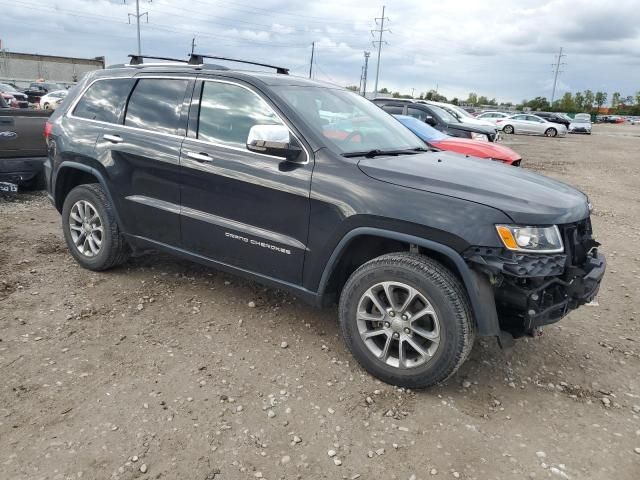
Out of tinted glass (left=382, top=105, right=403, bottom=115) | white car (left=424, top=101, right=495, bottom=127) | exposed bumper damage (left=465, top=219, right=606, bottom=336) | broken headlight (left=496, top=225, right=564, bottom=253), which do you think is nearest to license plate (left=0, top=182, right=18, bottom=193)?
exposed bumper damage (left=465, top=219, right=606, bottom=336)

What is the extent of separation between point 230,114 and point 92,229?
6.04 feet

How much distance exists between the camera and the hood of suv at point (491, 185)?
9.64ft

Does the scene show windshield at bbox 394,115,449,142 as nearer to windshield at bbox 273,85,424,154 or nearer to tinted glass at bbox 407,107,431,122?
tinted glass at bbox 407,107,431,122

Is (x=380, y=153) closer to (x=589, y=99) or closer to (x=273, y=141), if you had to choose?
(x=273, y=141)

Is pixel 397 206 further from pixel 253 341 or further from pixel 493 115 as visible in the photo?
pixel 493 115

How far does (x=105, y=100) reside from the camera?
4.61 meters

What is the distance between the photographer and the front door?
346 cm

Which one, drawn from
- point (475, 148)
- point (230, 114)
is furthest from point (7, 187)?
point (475, 148)

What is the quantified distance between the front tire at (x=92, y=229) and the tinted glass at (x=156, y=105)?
76 centimetres

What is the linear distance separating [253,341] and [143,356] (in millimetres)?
751

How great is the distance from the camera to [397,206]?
10.0 feet

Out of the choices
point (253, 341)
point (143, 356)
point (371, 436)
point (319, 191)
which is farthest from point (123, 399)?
point (319, 191)

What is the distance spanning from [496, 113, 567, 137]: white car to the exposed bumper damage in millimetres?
32240

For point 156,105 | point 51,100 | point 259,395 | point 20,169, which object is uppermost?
point 156,105
